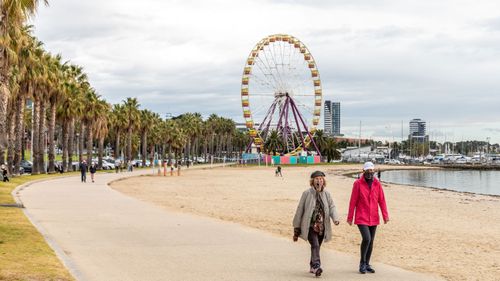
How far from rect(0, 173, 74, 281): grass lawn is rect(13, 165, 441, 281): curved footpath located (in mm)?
245

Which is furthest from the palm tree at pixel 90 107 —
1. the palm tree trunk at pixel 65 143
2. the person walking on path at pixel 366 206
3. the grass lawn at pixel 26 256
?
the person walking on path at pixel 366 206

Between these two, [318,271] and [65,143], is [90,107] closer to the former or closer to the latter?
[65,143]

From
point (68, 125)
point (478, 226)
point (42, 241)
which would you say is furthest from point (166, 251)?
point (68, 125)

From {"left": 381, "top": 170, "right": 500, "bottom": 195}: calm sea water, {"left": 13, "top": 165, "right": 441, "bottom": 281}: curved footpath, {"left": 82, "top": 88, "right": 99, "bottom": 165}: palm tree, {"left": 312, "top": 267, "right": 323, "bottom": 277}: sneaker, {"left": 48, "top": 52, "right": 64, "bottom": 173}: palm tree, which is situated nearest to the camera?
{"left": 312, "top": 267, "right": 323, "bottom": 277}: sneaker

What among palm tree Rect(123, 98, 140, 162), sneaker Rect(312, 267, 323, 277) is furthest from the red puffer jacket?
palm tree Rect(123, 98, 140, 162)

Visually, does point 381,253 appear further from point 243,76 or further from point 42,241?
point 243,76

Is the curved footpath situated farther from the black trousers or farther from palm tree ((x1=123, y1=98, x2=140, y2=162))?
palm tree ((x1=123, y1=98, x2=140, y2=162))

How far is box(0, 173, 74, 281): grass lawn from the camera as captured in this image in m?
9.21

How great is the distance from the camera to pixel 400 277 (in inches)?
397

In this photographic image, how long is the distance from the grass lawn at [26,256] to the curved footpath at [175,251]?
0.25m

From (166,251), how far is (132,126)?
80.3m

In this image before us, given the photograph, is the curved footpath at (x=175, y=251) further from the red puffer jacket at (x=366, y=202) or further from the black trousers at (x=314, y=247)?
the red puffer jacket at (x=366, y=202)

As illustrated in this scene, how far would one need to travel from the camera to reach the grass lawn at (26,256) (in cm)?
921

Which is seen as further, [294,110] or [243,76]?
[294,110]
